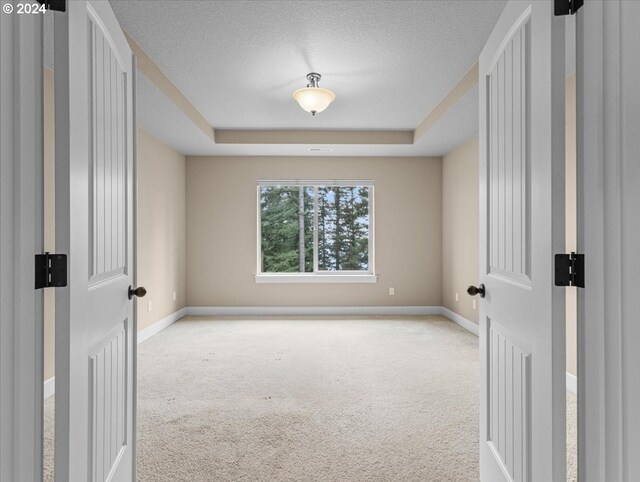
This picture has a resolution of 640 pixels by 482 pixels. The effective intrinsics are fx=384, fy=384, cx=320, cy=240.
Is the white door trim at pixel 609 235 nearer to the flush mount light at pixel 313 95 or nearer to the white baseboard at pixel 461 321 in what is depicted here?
the flush mount light at pixel 313 95

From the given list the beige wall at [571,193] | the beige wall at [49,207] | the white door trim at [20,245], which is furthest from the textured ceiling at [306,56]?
the white door trim at [20,245]

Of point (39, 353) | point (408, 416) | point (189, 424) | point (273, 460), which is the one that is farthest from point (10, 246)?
point (408, 416)

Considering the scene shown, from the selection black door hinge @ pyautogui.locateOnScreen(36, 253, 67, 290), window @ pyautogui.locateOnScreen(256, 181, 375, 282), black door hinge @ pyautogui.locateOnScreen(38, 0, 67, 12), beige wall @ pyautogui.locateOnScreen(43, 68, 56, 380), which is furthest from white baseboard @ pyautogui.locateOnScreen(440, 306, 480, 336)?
black door hinge @ pyautogui.locateOnScreen(38, 0, 67, 12)

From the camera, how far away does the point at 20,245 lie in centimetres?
93

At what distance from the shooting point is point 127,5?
2.34m

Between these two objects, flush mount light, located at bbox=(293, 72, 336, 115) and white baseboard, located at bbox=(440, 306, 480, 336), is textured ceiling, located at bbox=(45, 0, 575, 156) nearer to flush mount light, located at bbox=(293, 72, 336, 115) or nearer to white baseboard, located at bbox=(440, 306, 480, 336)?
flush mount light, located at bbox=(293, 72, 336, 115)

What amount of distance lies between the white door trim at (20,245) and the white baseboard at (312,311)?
4.92 m

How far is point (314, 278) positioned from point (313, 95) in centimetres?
319

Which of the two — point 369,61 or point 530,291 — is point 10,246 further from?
point 369,61

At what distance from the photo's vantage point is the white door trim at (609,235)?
0.91 meters

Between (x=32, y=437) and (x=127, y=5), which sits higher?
(x=127, y=5)

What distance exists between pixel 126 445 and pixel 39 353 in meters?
0.80

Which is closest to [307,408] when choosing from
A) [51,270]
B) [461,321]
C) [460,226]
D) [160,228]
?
[51,270]

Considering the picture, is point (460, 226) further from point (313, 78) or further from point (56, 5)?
point (56, 5)
